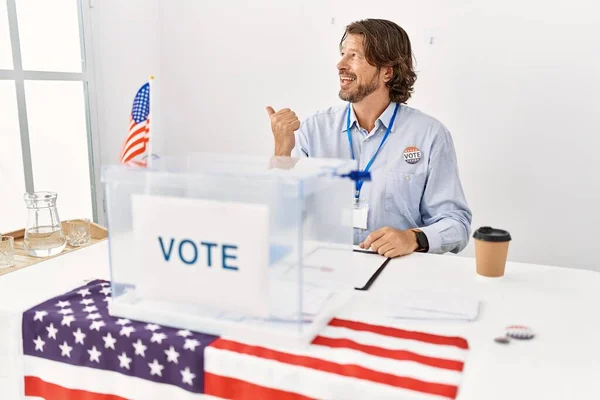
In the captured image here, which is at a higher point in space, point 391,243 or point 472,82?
point 472,82

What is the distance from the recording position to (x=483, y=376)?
0.84m

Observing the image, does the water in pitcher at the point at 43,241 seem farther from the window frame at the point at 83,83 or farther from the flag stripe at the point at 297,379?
the window frame at the point at 83,83

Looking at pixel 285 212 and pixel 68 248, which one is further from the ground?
pixel 285 212

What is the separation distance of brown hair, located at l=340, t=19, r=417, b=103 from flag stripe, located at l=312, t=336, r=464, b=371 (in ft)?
4.59

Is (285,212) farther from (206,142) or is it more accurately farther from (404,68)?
(206,142)

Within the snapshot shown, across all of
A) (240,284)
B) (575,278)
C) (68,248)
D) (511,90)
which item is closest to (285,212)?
(240,284)

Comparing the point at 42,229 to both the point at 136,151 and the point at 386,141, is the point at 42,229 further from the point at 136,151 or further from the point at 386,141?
the point at 386,141

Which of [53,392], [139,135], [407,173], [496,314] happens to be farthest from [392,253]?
[53,392]

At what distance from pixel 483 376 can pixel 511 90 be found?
198cm

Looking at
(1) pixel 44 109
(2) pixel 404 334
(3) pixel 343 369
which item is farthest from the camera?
(1) pixel 44 109

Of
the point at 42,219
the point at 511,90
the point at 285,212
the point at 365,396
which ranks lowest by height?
the point at 365,396

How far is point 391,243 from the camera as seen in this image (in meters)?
1.45

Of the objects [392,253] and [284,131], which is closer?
[392,253]

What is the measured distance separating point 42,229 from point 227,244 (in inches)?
31.1
